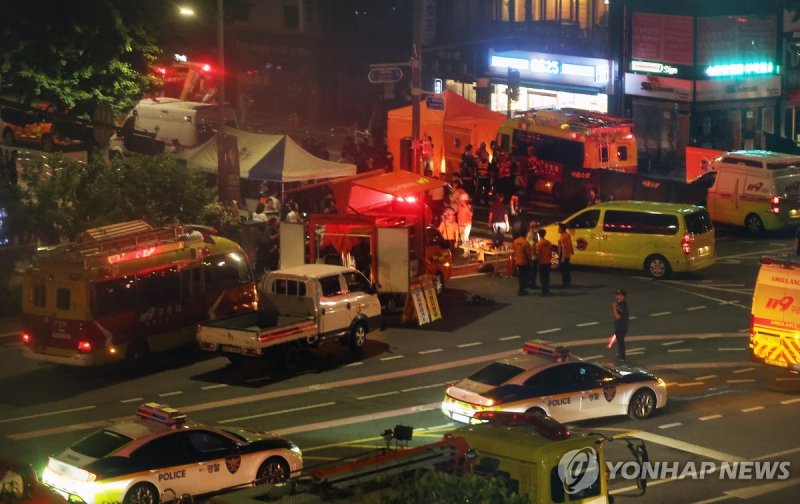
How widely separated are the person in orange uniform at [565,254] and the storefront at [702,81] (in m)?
19.7

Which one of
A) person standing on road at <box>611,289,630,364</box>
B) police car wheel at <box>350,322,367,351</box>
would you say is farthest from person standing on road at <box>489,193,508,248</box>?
person standing on road at <box>611,289,630,364</box>

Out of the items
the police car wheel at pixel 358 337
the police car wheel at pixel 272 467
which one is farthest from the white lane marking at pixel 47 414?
the police car wheel at pixel 272 467

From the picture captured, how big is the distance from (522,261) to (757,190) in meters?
10.3

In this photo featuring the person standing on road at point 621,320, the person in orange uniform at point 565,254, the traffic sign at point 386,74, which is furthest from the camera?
the traffic sign at point 386,74

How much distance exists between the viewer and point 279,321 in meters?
25.8

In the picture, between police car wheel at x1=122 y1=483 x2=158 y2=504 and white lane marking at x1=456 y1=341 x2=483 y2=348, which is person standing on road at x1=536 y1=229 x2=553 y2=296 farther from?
police car wheel at x1=122 y1=483 x2=158 y2=504

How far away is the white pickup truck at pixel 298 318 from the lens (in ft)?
80.3

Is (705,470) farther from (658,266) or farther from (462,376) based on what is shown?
(658,266)

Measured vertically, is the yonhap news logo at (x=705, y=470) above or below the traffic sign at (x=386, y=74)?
below

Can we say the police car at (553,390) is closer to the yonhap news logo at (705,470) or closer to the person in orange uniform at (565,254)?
the yonhap news logo at (705,470)

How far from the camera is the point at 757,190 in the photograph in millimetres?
38125

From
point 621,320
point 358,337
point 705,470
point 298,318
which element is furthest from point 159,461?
point 621,320

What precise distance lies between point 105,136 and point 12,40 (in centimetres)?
491

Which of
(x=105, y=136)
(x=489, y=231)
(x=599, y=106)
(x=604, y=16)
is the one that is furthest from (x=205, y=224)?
(x=604, y=16)
